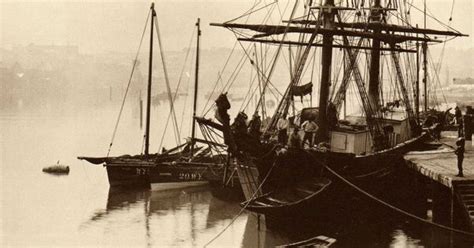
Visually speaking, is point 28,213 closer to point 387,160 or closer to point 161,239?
point 161,239

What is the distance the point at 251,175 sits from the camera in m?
25.4

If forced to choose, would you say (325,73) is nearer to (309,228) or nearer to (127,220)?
(309,228)

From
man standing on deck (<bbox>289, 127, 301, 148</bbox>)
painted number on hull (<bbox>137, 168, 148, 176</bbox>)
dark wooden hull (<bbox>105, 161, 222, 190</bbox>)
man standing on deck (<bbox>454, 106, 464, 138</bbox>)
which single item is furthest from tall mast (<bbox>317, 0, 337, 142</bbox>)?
painted number on hull (<bbox>137, 168, 148, 176</bbox>)

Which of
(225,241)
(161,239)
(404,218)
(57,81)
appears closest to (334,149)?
(404,218)

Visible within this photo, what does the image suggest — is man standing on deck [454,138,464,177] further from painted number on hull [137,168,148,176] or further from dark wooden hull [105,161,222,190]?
painted number on hull [137,168,148,176]

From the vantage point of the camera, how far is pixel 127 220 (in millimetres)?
28281

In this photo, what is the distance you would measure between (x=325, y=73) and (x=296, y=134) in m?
3.70

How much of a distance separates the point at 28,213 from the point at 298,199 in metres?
12.7

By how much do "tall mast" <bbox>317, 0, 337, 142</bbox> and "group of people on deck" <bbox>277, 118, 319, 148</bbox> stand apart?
39 cm

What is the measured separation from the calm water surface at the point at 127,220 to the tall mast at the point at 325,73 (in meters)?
3.91

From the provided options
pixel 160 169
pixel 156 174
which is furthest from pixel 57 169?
pixel 160 169

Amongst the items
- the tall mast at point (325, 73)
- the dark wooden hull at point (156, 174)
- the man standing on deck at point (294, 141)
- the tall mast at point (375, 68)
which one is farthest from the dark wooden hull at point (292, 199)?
the tall mast at point (375, 68)

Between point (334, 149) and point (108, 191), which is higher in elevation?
point (334, 149)

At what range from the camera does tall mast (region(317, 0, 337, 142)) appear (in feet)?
86.7
